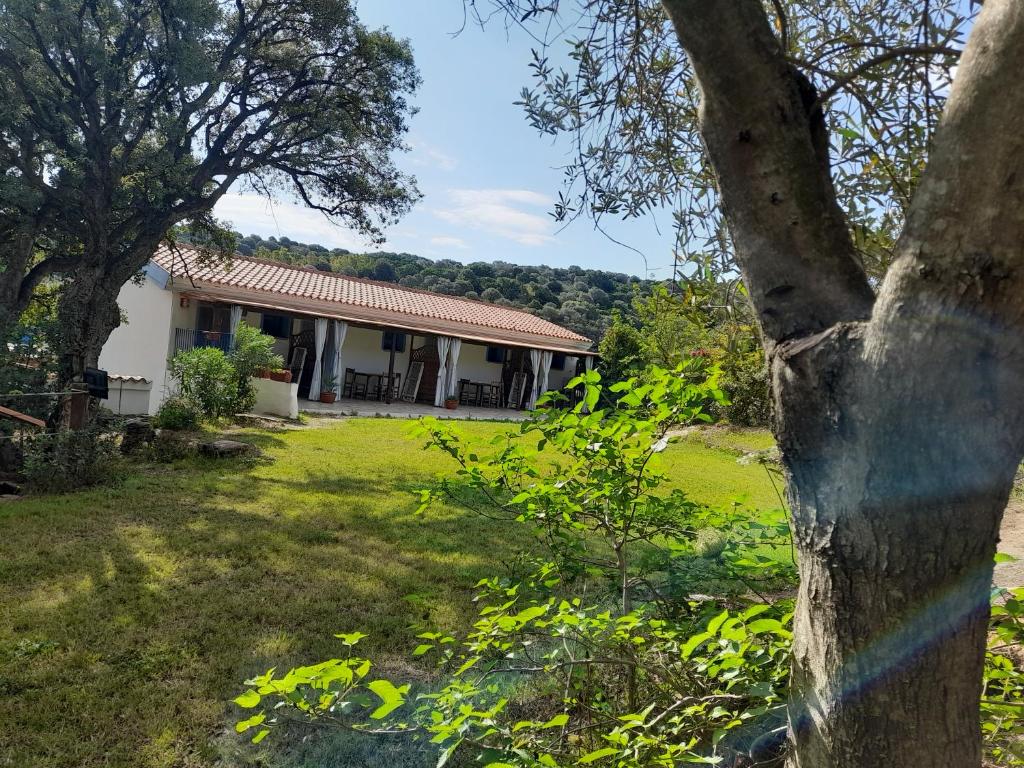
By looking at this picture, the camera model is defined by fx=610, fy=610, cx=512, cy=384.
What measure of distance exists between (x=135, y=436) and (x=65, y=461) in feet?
7.39

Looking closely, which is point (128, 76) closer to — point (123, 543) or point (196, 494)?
point (196, 494)

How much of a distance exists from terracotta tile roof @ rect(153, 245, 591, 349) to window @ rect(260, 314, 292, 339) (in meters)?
0.68

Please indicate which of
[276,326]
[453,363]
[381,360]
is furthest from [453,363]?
[276,326]

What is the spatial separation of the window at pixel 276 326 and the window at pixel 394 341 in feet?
9.91

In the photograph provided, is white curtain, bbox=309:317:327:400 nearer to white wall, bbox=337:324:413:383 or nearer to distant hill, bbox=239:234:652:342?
white wall, bbox=337:324:413:383

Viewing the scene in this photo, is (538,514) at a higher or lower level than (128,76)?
lower

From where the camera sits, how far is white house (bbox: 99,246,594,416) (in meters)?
15.1

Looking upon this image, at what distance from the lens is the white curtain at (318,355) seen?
16578 millimetres

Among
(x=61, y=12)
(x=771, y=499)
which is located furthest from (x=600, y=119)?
(x=61, y=12)

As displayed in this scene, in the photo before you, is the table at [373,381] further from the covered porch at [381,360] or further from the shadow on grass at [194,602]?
the shadow on grass at [194,602]

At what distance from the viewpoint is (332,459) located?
30.2 ft

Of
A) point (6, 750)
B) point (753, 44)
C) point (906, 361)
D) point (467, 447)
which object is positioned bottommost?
point (6, 750)

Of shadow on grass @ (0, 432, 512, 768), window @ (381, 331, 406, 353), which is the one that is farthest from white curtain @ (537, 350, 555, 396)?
shadow on grass @ (0, 432, 512, 768)

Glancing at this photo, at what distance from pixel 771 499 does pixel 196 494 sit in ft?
23.9
